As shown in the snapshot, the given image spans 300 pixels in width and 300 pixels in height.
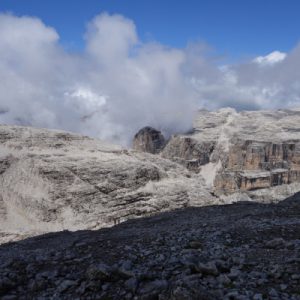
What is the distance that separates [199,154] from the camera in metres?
123

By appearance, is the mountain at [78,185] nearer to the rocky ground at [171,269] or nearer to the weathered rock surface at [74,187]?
the weathered rock surface at [74,187]

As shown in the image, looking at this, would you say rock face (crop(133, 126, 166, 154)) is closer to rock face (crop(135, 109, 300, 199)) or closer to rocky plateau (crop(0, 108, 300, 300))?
rock face (crop(135, 109, 300, 199))

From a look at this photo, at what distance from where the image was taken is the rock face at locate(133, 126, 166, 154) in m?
130

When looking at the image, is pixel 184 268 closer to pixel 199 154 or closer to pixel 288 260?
pixel 288 260

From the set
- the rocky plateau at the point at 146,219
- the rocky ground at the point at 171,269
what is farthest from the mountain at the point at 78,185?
the rocky ground at the point at 171,269

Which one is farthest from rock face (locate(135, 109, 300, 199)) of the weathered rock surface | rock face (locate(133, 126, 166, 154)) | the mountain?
the weathered rock surface

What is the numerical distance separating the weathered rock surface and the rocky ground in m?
25.5

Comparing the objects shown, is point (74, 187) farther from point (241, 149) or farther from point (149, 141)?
point (149, 141)

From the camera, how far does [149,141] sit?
430 feet

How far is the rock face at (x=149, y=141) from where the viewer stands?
427ft

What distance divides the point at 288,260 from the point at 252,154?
104 m

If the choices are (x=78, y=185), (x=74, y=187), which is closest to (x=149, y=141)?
(x=78, y=185)

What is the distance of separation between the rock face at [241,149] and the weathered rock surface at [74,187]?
46203 mm

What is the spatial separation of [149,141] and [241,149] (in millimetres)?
28669
